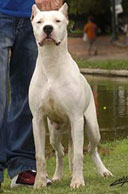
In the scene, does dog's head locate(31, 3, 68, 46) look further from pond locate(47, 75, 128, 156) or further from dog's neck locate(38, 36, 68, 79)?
pond locate(47, 75, 128, 156)

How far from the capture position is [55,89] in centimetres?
563

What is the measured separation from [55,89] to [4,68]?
1.65ft

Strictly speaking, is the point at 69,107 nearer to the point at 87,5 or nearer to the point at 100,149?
the point at 100,149

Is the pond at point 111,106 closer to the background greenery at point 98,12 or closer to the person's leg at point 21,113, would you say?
the person's leg at point 21,113

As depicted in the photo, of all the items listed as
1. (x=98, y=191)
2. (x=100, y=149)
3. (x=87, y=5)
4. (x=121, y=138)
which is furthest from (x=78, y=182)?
(x=87, y=5)

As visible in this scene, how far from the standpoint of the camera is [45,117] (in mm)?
5898

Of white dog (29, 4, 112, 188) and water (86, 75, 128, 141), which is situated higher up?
white dog (29, 4, 112, 188)

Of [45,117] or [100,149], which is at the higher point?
[45,117]

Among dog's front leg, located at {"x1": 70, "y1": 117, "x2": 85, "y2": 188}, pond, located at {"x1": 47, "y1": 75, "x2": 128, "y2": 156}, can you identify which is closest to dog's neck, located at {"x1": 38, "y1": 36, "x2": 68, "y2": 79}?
dog's front leg, located at {"x1": 70, "y1": 117, "x2": 85, "y2": 188}

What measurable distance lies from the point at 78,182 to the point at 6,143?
30.9 inches

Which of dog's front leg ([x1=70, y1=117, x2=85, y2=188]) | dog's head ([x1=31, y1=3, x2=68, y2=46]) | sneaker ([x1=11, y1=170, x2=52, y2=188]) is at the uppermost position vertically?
dog's head ([x1=31, y1=3, x2=68, y2=46])

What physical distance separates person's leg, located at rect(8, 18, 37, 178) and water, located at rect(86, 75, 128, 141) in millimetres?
5330

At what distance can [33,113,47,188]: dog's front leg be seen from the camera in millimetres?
5785

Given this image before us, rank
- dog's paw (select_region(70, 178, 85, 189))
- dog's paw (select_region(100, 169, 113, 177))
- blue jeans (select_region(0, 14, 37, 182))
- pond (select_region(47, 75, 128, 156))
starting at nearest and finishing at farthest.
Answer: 1. dog's paw (select_region(70, 178, 85, 189))
2. blue jeans (select_region(0, 14, 37, 182))
3. dog's paw (select_region(100, 169, 113, 177))
4. pond (select_region(47, 75, 128, 156))
